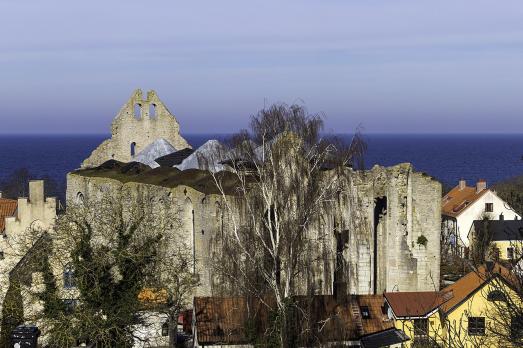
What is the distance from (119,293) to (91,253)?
1378mm

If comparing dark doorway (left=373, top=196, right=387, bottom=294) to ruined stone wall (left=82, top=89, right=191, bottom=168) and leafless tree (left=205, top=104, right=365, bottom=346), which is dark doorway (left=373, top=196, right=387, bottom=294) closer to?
leafless tree (left=205, top=104, right=365, bottom=346)

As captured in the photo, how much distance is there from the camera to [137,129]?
59344mm

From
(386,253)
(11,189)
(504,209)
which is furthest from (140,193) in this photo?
(11,189)

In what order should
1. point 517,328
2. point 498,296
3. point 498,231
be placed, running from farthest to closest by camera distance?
point 498,231 < point 498,296 < point 517,328

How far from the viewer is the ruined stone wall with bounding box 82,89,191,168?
194 ft

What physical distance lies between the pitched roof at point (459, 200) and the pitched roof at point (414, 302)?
31168 millimetres

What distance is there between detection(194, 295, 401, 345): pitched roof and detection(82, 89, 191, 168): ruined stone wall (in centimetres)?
2957

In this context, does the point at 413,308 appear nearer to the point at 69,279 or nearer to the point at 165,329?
the point at 165,329

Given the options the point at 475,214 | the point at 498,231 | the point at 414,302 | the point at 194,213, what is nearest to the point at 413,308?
the point at 414,302

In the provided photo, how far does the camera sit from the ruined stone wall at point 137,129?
194ft

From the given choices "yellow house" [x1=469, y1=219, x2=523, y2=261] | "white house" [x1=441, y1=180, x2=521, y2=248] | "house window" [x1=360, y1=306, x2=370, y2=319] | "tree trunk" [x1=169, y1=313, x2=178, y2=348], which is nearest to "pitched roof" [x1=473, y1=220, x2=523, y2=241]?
"yellow house" [x1=469, y1=219, x2=523, y2=261]

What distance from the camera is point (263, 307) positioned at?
29.2 metres

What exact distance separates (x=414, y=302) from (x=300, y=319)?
160 inches

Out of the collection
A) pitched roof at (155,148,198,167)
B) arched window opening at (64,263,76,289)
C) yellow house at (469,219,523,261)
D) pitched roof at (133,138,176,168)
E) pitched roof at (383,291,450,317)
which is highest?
pitched roof at (133,138,176,168)
